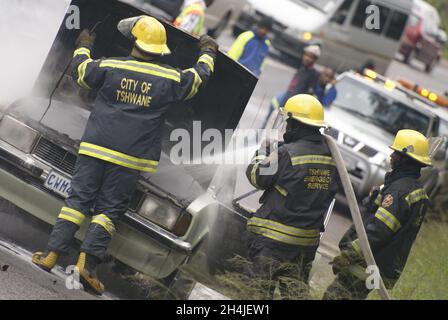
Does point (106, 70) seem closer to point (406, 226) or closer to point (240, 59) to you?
point (406, 226)

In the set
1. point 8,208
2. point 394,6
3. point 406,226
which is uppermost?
point 394,6

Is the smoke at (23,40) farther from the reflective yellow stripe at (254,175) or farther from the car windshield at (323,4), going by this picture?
the car windshield at (323,4)

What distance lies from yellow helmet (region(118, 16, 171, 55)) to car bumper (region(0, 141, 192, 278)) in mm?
1057

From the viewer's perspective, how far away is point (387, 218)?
21.6ft

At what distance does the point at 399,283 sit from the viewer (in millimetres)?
7828

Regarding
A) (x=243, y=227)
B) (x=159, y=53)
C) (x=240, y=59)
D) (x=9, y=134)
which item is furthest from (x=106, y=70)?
(x=240, y=59)

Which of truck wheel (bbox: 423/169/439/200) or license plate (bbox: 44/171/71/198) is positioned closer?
license plate (bbox: 44/171/71/198)

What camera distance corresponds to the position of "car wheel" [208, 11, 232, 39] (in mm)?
19730

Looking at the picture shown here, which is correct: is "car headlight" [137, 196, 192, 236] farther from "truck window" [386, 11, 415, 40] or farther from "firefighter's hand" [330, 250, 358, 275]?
"truck window" [386, 11, 415, 40]

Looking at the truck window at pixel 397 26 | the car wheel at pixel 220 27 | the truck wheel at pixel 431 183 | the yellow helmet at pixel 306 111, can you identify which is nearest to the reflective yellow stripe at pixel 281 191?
the yellow helmet at pixel 306 111

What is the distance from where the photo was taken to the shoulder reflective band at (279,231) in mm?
6492

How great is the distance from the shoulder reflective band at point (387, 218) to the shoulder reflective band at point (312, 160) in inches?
18.1

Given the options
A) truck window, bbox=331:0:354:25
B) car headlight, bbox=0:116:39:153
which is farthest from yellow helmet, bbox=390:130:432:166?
truck window, bbox=331:0:354:25

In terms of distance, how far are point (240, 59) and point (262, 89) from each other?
6.76 meters
